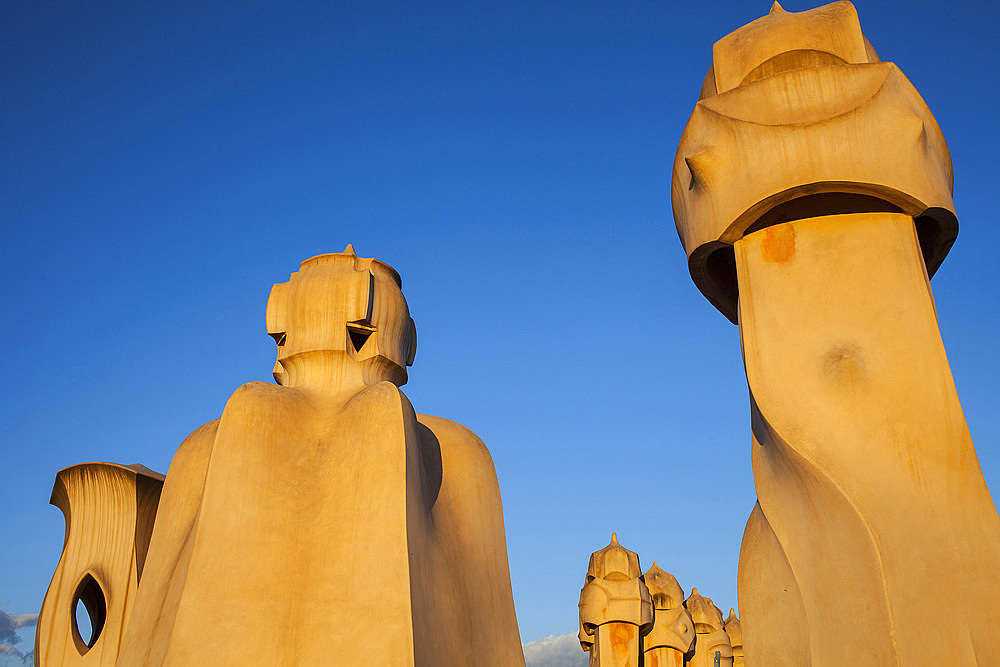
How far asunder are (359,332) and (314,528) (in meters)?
2.46

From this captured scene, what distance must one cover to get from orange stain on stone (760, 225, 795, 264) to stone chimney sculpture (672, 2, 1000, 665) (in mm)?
11

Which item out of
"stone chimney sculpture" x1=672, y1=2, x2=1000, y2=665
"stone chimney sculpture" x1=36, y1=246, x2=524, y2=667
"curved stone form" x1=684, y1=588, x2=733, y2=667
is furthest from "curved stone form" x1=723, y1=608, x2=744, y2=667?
"stone chimney sculpture" x1=672, y1=2, x2=1000, y2=665

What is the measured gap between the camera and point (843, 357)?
607 centimetres

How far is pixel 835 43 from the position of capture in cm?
711

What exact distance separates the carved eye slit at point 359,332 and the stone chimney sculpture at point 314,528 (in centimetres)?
2

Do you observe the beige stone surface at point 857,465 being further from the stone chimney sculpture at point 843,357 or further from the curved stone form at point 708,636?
the curved stone form at point 708,636

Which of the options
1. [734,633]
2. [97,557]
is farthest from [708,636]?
[97,557]

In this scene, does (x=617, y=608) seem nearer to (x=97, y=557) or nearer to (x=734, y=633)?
(x=97, y=557)

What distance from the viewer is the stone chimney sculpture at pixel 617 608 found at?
12.5 meters

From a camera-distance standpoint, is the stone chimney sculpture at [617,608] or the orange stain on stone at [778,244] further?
the stone chimney sculpture at [617,608]

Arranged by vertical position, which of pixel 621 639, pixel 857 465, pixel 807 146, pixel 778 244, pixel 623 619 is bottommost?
pixel 857 465

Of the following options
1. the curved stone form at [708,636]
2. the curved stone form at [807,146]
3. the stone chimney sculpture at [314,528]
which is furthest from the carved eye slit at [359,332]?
the curved stone form at [708,636]

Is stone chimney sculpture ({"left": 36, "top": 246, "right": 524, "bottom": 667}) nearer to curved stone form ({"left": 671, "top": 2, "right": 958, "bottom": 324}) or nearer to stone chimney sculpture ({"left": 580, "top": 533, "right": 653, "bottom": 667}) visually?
curved stone form ({"left": 671, "top": 2, "right": 958, "bottom": 324})

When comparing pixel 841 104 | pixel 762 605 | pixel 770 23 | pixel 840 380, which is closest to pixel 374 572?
pixel 762 605
